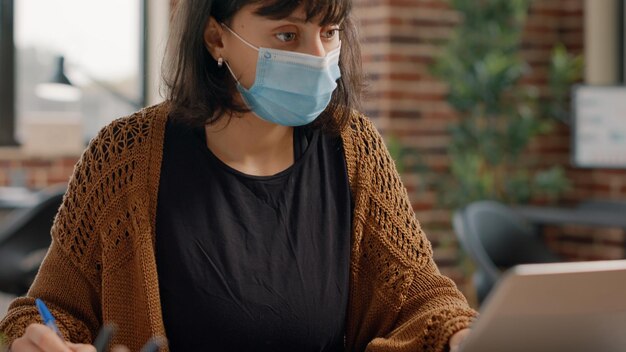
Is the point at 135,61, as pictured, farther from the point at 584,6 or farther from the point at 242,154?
the point at 242,154

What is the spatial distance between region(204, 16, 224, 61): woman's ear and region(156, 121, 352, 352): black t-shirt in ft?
0.45

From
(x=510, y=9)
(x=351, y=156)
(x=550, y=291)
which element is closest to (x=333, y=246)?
(x=351, y=156)

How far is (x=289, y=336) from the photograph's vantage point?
160 centimetres

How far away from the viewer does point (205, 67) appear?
1727 millimetres

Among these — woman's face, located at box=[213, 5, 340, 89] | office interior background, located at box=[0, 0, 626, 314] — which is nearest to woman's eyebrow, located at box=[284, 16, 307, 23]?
woman's face, located at box=[213, 5, 340, 89]

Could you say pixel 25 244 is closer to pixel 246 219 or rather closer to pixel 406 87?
pixel 406 87

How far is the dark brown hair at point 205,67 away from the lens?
5.35 ft

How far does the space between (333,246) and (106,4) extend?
3.85 metres

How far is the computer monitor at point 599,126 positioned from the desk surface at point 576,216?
233 mm

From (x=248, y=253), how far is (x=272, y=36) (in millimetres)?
351

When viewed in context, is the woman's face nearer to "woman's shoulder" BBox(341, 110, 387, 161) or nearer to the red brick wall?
"woman's shoulder" BBox(341, 110, 387, 161)

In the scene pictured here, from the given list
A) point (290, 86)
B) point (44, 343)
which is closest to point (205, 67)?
point (290, 86)

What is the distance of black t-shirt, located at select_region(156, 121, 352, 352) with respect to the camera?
1588 mm

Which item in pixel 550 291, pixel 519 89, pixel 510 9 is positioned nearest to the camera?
pixel 550 291
